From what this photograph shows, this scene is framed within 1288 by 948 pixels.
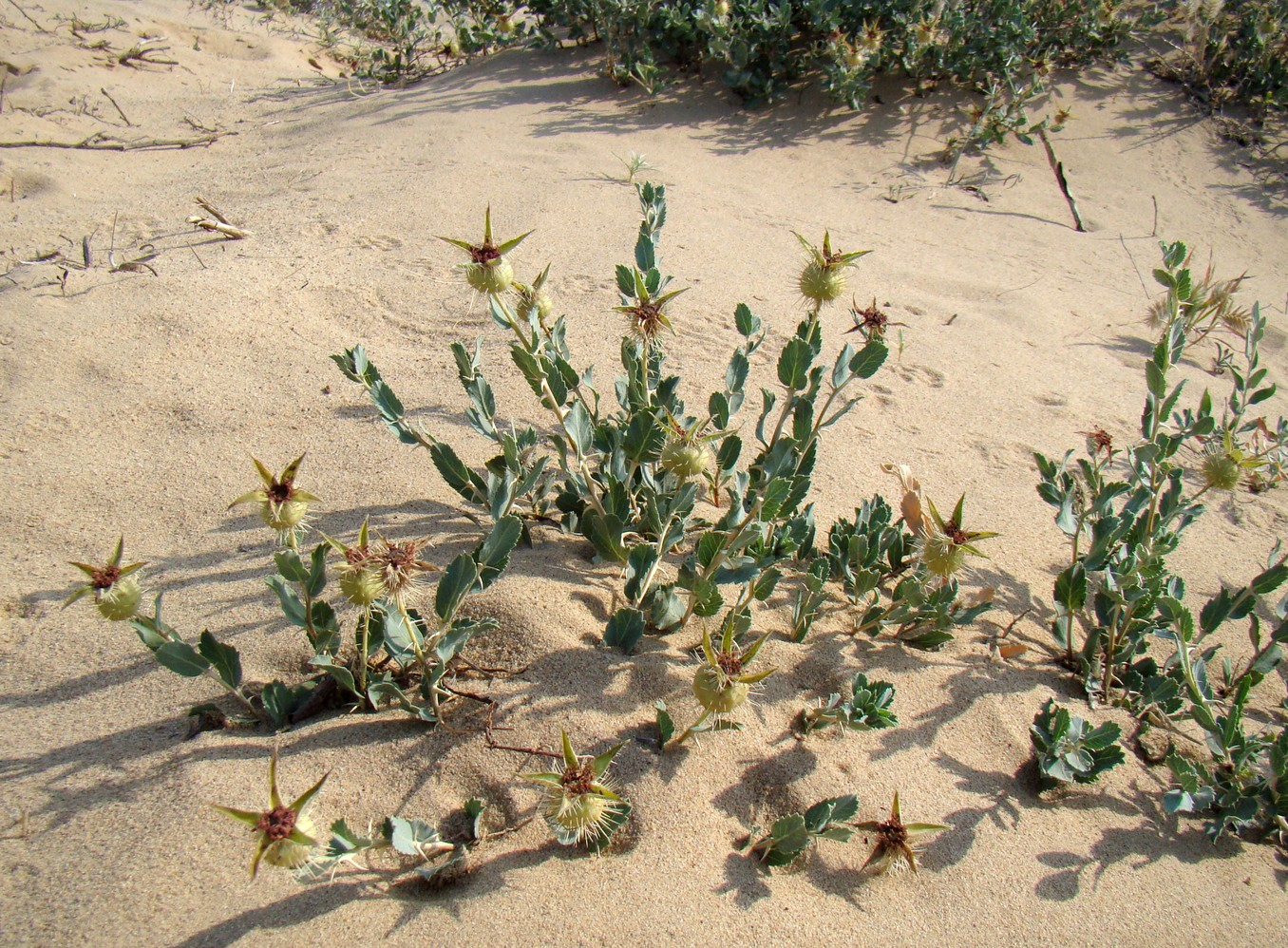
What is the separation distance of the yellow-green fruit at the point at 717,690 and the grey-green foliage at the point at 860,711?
33cm

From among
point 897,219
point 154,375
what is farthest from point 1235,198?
point 154,375

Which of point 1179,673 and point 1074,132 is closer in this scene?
point 1179,673

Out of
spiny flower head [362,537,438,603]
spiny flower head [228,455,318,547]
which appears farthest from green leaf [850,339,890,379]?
spiny flower head [228,455,318,547]

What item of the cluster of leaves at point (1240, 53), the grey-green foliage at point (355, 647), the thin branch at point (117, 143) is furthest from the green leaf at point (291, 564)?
the cluster of leaves at point (1240, 53)

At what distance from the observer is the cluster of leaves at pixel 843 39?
532 centimetres

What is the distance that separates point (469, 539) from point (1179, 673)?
73.4 inches

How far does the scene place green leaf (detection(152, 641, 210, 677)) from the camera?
1.57m

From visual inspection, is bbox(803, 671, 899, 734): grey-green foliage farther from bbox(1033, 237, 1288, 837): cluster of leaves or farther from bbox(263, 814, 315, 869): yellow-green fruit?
bbox(263, 814, 315, 869): yellow-green fruit

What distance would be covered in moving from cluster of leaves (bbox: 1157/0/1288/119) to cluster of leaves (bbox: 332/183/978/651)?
Result: 534 cm

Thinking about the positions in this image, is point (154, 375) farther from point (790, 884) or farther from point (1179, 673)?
point (1179, 673)

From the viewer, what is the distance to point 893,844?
158 cm

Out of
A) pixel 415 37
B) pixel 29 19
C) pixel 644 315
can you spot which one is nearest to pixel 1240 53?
pixel 644 315

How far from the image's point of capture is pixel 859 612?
2.22 metres

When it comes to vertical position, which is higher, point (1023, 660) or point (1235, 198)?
point (1235, 198)
